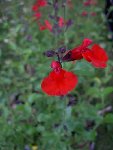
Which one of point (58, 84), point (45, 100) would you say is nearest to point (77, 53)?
point (58, 84)

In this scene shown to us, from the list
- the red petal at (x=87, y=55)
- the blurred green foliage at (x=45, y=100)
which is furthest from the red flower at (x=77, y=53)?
the blurred green foliage at (x=45, y=100)

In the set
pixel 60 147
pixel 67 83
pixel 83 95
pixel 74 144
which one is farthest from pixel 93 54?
pixel 83 95

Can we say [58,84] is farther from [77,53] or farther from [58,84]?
[77,53]

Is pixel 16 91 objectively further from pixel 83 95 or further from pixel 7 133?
pixel 7 133

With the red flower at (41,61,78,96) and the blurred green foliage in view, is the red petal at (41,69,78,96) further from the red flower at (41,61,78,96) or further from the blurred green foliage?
the blurred green foliage

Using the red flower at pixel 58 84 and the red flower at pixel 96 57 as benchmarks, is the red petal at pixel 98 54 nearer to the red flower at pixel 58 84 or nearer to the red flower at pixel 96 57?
the red flower at pixel 96 57
